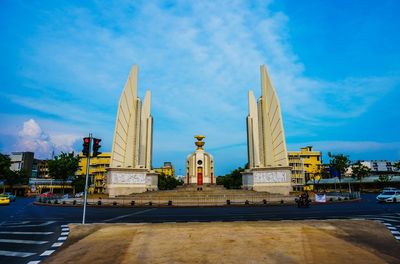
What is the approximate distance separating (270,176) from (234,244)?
3375cm

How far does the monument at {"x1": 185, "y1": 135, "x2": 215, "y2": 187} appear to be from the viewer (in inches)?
2338

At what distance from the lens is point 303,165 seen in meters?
82.9

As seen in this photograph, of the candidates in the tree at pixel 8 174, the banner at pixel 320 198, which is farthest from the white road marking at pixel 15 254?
the tree at pixel 8 174

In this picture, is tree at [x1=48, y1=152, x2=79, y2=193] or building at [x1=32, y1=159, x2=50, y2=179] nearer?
tree at [x1=48, y1=152, x2=79, y2=193]

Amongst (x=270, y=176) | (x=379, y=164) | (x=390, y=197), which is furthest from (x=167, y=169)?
(x=390, y=197)

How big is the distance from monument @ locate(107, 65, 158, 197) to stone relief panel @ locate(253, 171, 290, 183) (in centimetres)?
1705

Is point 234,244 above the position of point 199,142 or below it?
below

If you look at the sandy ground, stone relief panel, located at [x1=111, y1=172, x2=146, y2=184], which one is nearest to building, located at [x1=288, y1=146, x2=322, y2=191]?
stone relief panel, located at [x1=111, y1=172, x2=146, y2=184]

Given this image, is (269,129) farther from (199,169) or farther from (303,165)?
(303,165)

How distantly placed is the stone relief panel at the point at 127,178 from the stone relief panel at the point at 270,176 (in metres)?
17.4

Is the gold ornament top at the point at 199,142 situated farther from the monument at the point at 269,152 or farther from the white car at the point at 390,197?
the white car at the point at 390,197

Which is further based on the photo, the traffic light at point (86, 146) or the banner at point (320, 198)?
the banner at point (320, 198)

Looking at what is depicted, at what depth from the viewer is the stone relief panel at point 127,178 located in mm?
38875

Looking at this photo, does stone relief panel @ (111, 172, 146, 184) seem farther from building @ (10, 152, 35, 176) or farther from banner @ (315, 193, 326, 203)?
building @ (10, 152, 35, 176)
